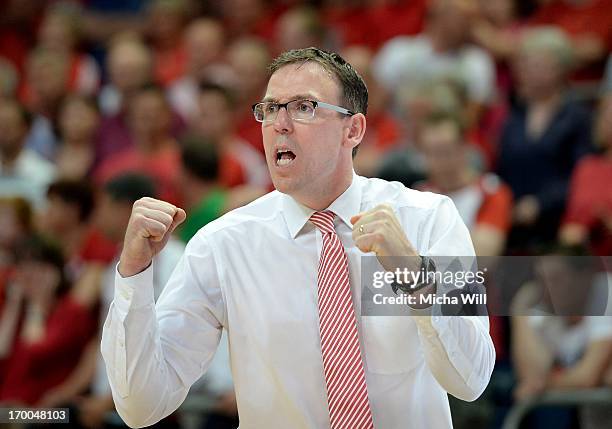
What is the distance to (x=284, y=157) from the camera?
3340mm

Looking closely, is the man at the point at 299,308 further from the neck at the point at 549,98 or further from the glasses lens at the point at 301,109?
the neck at the point at 549,98

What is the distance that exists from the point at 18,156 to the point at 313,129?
4.55 meters

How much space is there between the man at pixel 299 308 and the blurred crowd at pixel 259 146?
1362mm

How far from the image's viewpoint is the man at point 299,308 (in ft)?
10.2

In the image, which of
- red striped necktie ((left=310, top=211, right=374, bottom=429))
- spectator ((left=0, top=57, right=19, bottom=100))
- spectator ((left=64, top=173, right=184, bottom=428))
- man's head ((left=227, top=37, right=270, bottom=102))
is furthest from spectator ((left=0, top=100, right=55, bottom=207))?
red striped necktie ((left=310, top=211, right=374, bottom=429))

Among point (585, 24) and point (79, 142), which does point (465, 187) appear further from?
point (79, 142)

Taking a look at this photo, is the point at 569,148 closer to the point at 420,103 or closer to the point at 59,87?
the point at 420,103

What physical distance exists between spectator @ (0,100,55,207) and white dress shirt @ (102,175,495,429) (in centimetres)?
399

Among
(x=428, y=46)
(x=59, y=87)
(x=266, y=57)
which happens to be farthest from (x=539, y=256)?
(x=59, y=87)

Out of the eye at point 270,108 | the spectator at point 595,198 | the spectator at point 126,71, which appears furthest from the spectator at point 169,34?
the eye at point 270,108

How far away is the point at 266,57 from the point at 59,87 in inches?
63.0

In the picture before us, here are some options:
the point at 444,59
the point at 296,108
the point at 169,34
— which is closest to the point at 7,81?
the point at 169,34

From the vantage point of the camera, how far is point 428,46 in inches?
295

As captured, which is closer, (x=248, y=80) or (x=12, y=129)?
(x=12, y=129)
